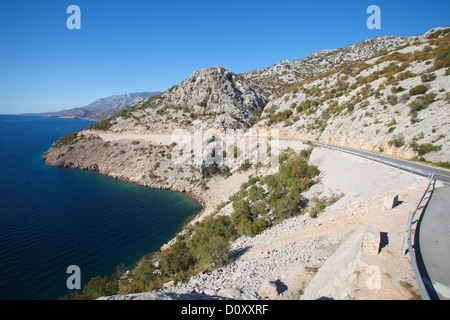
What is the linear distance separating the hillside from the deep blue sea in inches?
153

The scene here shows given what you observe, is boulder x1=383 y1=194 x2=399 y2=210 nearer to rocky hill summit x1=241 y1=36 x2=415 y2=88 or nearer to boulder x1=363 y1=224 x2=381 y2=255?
boulder x1=363 y1=224 x2=381 y2=255

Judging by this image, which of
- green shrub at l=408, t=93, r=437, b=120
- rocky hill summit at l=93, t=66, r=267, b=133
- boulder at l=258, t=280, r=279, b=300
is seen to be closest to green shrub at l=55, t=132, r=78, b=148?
rocky hill summit at l=93, t=66, r=267, b=133

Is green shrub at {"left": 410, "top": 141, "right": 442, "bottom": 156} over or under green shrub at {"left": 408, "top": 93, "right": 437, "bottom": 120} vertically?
under

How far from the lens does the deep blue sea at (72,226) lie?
18.5 metres

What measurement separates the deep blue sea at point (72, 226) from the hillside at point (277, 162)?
12.7 feet

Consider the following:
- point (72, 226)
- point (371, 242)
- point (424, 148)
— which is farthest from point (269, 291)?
point (72, 226)

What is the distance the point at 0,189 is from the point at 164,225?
123 ft

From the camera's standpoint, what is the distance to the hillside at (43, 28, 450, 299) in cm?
1224

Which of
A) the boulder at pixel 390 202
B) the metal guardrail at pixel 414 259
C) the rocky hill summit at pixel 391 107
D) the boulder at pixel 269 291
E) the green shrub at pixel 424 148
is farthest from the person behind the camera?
the rocky hill summit at pixel 391 107

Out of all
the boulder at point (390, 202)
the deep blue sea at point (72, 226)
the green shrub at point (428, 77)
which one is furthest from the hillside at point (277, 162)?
the deep blue sea at point (72, 226)

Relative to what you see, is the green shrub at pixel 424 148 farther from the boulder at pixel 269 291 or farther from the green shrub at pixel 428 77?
the boulder at pixel 269 291

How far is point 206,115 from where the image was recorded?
6206 cm

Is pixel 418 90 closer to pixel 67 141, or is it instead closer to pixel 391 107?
pixel 391 107
